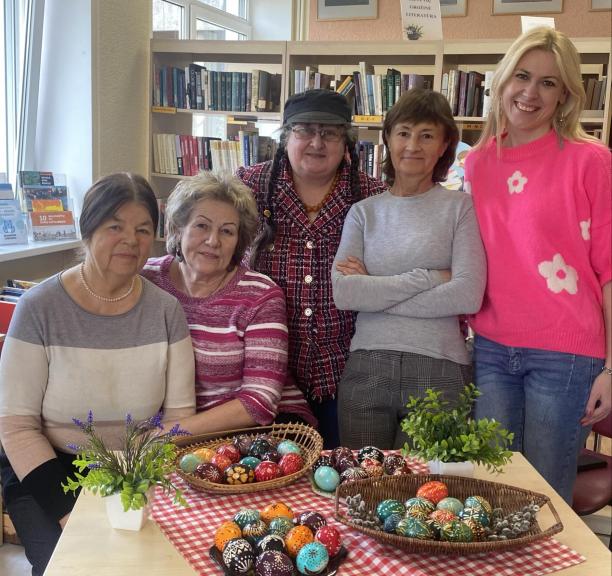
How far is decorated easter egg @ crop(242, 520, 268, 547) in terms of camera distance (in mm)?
1232

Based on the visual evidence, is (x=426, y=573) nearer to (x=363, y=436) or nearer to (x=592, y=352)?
(x=363, y=436)

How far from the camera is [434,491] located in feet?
4.49

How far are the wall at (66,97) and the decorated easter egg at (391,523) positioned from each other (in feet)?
10.3

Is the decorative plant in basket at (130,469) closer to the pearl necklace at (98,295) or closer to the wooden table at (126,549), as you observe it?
the wooden table at (126,549)

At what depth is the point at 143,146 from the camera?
449 cm

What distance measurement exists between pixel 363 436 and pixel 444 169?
33.0 inches

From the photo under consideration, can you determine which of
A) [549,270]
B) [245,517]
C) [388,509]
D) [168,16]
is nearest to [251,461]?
[245,517]

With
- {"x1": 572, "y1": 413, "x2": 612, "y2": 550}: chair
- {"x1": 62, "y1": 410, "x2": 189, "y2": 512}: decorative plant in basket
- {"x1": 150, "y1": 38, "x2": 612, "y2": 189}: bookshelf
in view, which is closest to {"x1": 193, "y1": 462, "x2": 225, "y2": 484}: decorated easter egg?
{"x1": 62, "y1": 410, "x2": 189, "y2": 512}: decorative plant in basket

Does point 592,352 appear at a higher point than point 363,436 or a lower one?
higher

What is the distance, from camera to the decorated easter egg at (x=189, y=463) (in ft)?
4.99

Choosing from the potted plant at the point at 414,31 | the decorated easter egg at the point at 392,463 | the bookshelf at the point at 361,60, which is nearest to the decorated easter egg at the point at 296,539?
the decorated easter egg at the point at 392,463

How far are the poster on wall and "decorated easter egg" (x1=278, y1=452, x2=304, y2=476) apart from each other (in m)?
3.05

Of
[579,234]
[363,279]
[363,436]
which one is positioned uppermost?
[579,234]

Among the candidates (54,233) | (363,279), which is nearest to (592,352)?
(363,279)
